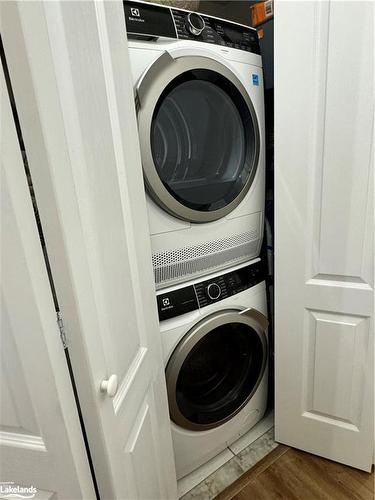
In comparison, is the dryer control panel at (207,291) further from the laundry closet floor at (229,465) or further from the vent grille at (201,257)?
the laundry closet floor at (229,465)

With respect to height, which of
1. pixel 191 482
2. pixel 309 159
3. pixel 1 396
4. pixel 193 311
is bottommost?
pixel 191 482

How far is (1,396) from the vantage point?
1.65 feet

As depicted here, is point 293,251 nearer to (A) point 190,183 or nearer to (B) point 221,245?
(B) point 221,245

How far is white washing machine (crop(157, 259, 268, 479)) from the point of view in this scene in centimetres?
109

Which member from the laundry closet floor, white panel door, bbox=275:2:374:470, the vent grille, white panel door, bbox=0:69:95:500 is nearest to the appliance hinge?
white panel door, bbox=0:69:95:500

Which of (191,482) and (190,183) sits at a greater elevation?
(190,183)

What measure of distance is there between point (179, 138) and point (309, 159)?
17.9 inches

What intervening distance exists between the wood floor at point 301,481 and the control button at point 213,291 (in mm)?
840

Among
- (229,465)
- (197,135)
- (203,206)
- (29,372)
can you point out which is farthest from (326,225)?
(229,465)

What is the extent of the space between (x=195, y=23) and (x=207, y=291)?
885 millimetres

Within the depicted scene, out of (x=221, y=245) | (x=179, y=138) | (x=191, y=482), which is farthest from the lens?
(x=191, y=482)

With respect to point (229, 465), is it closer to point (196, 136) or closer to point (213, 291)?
point (213, 291)

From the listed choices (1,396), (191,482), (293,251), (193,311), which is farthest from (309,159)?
(191,482)

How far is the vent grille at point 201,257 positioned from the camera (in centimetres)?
104
